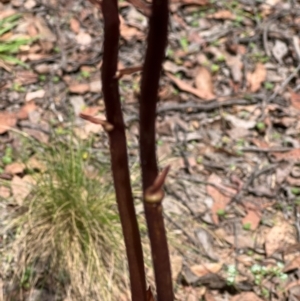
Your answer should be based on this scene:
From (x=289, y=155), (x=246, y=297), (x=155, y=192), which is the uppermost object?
(x=289, y=155)

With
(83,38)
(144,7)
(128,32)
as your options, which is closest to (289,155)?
(128,32)

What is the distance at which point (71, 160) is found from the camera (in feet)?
6.97

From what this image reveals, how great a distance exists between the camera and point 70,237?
2.02 m

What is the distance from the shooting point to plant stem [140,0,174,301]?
0.91 m

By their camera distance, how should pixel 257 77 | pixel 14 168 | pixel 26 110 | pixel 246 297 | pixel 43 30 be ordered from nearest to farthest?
pixel 246 297 → pixel 14 168 → pixel 26 110 → pixel 257 77 → pixel 43 30

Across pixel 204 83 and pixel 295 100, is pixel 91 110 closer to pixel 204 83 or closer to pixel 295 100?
pixel 204 83

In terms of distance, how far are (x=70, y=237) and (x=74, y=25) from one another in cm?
138

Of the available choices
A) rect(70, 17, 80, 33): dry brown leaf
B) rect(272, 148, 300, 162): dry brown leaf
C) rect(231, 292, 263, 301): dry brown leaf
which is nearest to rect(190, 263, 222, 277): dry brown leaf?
rect(231, 292, 263, 301): dry brown leaf

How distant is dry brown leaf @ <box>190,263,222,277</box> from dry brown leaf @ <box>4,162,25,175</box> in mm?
742

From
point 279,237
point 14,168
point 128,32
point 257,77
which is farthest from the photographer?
point 128,32

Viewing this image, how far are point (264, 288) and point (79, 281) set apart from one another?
61 centimetres

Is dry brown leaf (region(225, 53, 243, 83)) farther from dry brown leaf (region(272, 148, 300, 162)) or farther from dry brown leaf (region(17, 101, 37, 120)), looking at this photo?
dry brown leaf (region(17, 101, 37, 120))

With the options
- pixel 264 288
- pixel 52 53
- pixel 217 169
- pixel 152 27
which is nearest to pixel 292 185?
pixel 217 169

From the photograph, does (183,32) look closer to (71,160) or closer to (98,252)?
(71,160)
